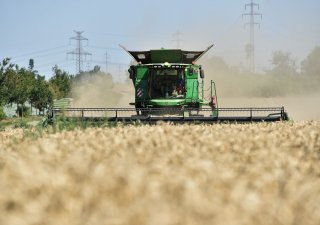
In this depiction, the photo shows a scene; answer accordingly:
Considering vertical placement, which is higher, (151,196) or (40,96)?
(40,96)

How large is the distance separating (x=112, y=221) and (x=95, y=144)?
2997 mm

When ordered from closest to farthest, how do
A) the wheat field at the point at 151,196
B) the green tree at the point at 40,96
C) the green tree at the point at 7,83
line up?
the wheat field at the point at 151,196 → the green tree at the point at 7,83 → the green tree at the point at 40,96

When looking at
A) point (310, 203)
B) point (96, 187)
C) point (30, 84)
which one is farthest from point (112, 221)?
point (30, 84)

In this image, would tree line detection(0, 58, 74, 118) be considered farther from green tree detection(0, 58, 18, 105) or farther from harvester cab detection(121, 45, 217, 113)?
harvester cab detection(121, 45, 217, 113)

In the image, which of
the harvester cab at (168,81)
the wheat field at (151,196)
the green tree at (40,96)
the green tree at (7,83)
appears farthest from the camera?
the green tree at (40,96)

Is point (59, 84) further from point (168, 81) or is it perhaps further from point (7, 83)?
point (168, 81)

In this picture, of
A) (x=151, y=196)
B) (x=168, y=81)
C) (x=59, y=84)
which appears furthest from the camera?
(x=59, y=84)

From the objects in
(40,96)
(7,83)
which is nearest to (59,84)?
(40,96)

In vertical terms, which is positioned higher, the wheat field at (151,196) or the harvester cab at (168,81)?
the harvester cab at (168,81)

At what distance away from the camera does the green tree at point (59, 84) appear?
245 feet

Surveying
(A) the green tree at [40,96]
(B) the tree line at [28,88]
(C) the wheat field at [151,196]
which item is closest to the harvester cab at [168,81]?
(C) the wheat field at [151,196]

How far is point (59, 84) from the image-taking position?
8031 centimetres

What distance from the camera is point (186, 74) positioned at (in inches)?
808

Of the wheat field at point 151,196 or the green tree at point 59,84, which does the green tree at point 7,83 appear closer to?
the green tree at point 59,84
